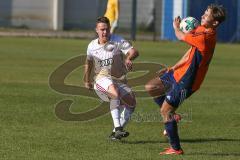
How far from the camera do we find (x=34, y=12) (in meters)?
48.7

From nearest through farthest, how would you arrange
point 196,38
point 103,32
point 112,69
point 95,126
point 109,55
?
1. point 196,38
2. point 103,32
3. point 109,55
4. point 112,69
5. point 95,126

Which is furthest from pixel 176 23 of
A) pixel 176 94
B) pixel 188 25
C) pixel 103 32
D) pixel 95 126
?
pixel 95 126

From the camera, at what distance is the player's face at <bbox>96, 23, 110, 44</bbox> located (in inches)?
470

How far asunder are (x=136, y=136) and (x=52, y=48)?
19.2 meters

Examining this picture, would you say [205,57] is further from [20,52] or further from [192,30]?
[20,52]

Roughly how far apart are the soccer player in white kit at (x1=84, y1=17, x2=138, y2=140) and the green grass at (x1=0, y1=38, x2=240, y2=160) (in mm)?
431

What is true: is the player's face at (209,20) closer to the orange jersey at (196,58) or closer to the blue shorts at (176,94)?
the orange jersey at (196,58)

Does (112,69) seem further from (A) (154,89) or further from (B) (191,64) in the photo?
(B) (191,64)

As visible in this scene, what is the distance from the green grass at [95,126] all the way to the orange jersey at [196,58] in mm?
945

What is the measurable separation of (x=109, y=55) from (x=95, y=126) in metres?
1.43

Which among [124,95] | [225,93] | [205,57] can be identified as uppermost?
[205,57]

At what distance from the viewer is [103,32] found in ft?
39.5

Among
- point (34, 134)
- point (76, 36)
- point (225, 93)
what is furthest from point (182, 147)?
point (76, 36)

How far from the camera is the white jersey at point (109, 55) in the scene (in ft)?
40.3
